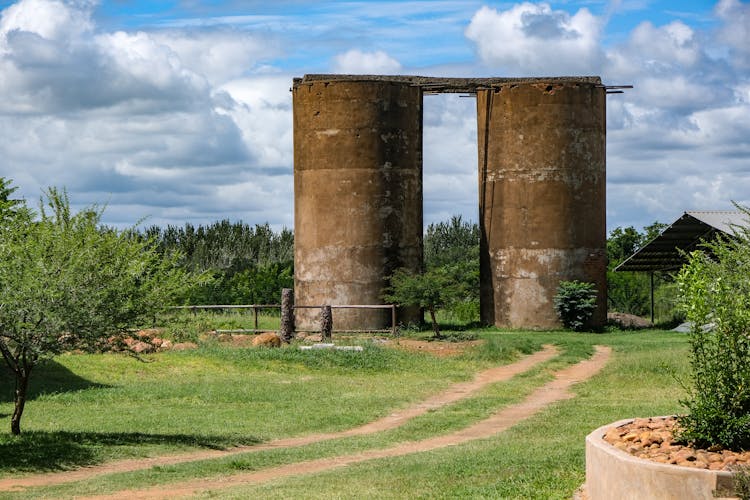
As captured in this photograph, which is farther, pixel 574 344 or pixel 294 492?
pixel 574 344

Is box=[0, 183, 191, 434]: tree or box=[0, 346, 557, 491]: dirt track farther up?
box=[0, 183, 191, 434]: tree

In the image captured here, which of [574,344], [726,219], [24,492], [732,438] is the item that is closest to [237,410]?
[24,492]

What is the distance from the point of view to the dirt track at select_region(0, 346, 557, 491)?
54.4ft

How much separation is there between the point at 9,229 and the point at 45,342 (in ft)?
8.81

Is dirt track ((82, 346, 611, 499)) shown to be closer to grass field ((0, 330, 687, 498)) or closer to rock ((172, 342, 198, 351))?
grass field ((0, 330, 687, 498))

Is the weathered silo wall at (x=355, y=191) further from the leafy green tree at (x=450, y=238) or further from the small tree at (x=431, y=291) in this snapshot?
the leafy green tree at (x=450, y=238)

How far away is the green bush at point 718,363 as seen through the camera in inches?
459

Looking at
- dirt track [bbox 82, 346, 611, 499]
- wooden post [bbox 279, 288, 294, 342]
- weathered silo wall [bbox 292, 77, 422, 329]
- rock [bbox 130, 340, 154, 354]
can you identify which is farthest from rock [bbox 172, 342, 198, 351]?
dirt track [bbox 82, 346, 611, 499]

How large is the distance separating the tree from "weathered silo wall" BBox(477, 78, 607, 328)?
26.0m

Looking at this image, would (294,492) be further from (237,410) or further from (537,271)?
(537,271)

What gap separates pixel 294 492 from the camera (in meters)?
14.3

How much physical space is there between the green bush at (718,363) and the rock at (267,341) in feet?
82.4

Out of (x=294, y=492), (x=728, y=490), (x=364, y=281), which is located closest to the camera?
(x=728, y=490)

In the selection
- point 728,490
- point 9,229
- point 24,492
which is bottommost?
A: point 24,492
